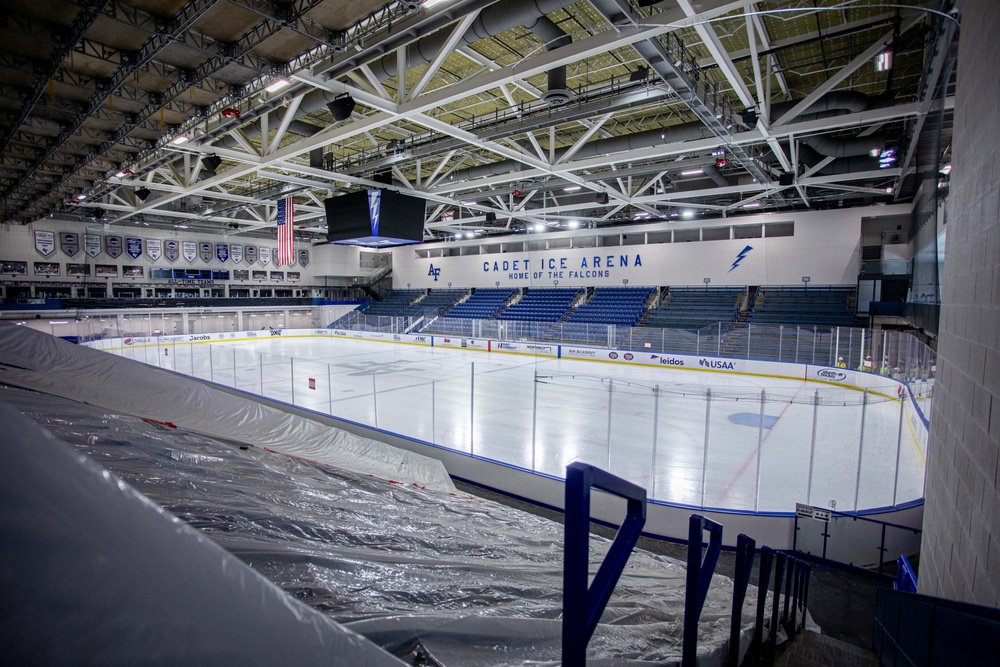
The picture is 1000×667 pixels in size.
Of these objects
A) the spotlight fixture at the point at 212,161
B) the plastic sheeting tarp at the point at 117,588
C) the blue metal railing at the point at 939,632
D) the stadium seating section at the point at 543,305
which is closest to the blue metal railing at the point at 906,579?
the blue metal railing at the point at 939,632

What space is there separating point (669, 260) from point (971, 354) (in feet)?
86.4

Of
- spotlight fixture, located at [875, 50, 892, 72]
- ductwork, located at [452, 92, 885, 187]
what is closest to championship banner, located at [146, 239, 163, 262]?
ductwork, located at [452, 92, 885, 187]

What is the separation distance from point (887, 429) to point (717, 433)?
11.3ft

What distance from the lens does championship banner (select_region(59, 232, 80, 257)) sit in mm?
28750

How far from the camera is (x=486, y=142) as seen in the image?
13.1 m

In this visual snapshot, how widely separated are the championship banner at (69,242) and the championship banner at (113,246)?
1.36 m

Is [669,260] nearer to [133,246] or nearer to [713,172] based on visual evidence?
[713,172]

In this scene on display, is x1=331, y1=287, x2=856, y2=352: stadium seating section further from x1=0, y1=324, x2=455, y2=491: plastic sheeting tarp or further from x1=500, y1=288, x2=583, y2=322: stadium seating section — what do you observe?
x1=0, y1=324, x2=455, y2=491: plastic sheeting tarp

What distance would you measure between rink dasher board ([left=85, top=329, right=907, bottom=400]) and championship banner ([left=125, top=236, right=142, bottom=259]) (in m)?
7.40

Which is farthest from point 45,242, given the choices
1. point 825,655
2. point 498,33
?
point 825,655

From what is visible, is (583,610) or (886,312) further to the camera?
(886,312)

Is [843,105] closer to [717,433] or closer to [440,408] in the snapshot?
[717,433]

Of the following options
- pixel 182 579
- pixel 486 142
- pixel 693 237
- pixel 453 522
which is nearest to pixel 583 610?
pixel 182 579

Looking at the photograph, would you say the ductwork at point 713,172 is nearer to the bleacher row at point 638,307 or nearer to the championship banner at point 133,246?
the bleacher row at point 638,307
